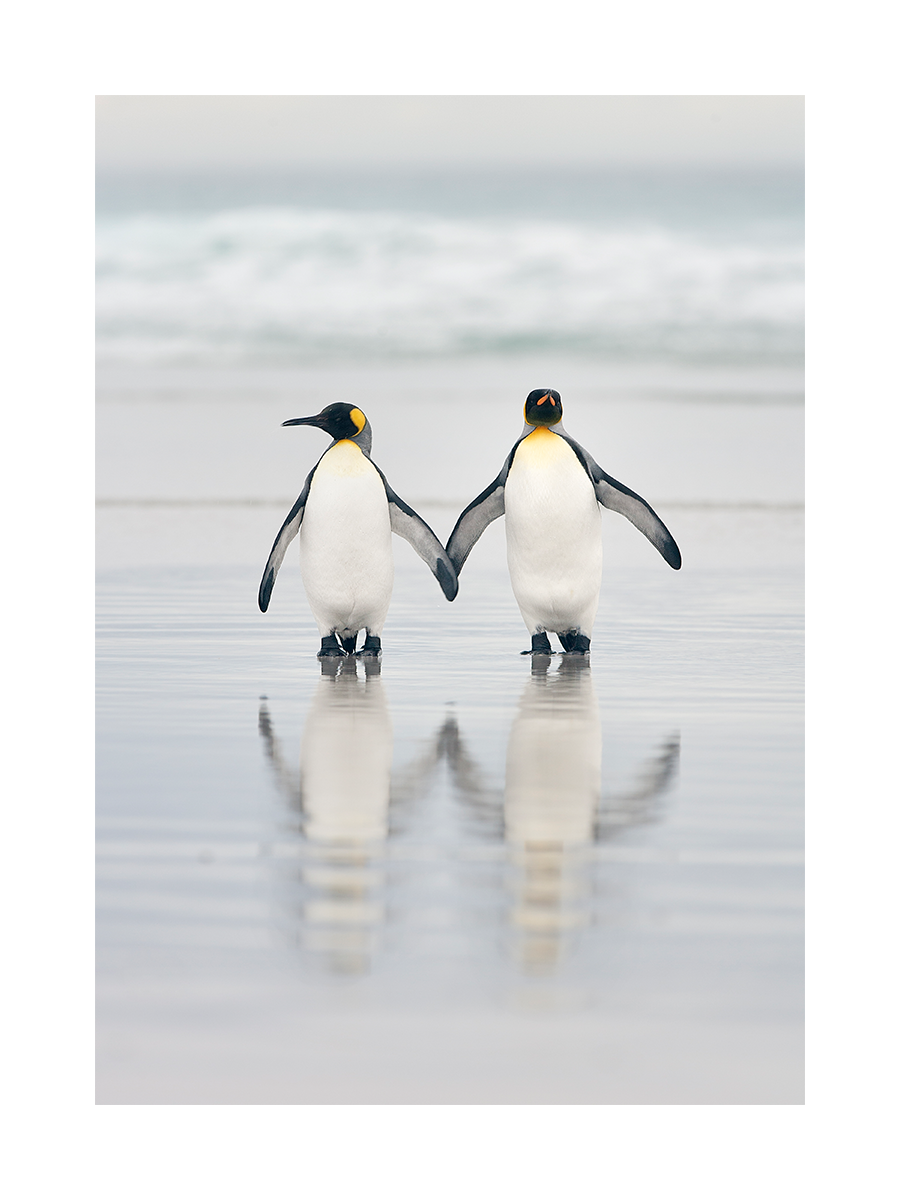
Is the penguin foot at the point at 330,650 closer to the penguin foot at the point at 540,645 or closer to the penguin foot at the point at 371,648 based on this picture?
the penguin foot at the point at 371,648

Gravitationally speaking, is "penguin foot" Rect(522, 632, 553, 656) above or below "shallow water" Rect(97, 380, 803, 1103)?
above

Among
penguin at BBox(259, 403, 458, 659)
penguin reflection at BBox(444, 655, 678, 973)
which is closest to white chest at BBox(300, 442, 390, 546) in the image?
penguin at BBox(259, 403, 458, 659)

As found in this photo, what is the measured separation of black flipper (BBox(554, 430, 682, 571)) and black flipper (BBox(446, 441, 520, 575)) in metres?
0.32

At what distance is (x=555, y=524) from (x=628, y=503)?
1.30ft

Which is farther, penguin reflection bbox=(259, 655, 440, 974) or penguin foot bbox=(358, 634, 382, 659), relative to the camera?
penguin foot bbox=(358, 634, 382, 659)

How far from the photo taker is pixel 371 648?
6.93m

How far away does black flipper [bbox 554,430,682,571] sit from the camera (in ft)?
23.0

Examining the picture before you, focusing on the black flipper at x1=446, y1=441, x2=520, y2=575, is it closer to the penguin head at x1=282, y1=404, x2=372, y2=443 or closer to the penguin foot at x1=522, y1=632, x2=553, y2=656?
the penguin foot at x1=522, y1=632, x2=553, y2=656

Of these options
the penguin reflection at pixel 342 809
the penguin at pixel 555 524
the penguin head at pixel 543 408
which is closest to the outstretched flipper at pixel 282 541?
the penguin at pixel 555 524

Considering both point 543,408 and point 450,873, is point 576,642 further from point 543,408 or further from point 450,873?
point 450,873

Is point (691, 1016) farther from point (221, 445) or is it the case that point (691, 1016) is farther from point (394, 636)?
point (221, 445)

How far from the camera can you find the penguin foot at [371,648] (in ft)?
22.6

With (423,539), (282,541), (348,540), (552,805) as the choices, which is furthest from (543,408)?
(552,805)

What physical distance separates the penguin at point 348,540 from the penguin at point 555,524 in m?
0.37
